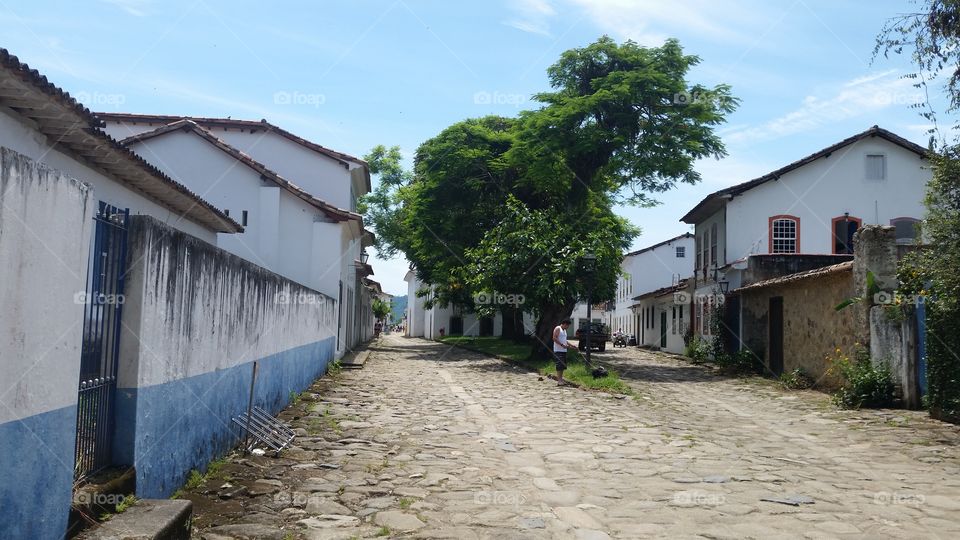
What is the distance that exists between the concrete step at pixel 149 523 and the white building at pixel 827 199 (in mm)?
23002

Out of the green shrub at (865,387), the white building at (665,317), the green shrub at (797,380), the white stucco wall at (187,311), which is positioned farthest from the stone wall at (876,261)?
the white building at (665,317)

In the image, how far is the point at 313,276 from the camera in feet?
70.3

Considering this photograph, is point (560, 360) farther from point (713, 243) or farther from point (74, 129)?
point (713, 243)

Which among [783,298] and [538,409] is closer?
[538,409]

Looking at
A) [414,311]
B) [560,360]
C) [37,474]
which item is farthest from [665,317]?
[37,474]

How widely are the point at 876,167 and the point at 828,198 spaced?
1.95m

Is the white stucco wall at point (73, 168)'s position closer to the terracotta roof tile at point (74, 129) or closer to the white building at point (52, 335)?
the terracotta roof tile at point (74, 129)

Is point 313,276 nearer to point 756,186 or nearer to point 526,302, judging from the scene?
point 526,302

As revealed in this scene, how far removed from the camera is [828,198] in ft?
85.8

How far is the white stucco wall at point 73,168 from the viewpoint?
929 cm

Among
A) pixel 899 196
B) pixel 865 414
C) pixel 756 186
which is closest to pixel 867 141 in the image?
pixel 899 196

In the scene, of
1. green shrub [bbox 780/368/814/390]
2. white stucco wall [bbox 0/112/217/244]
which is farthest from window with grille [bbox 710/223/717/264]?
white stucco wall [bbox 0/112/217/244]

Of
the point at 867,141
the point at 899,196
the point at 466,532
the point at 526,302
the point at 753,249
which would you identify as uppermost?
the point at 867,141

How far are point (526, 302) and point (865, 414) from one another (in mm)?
11990
